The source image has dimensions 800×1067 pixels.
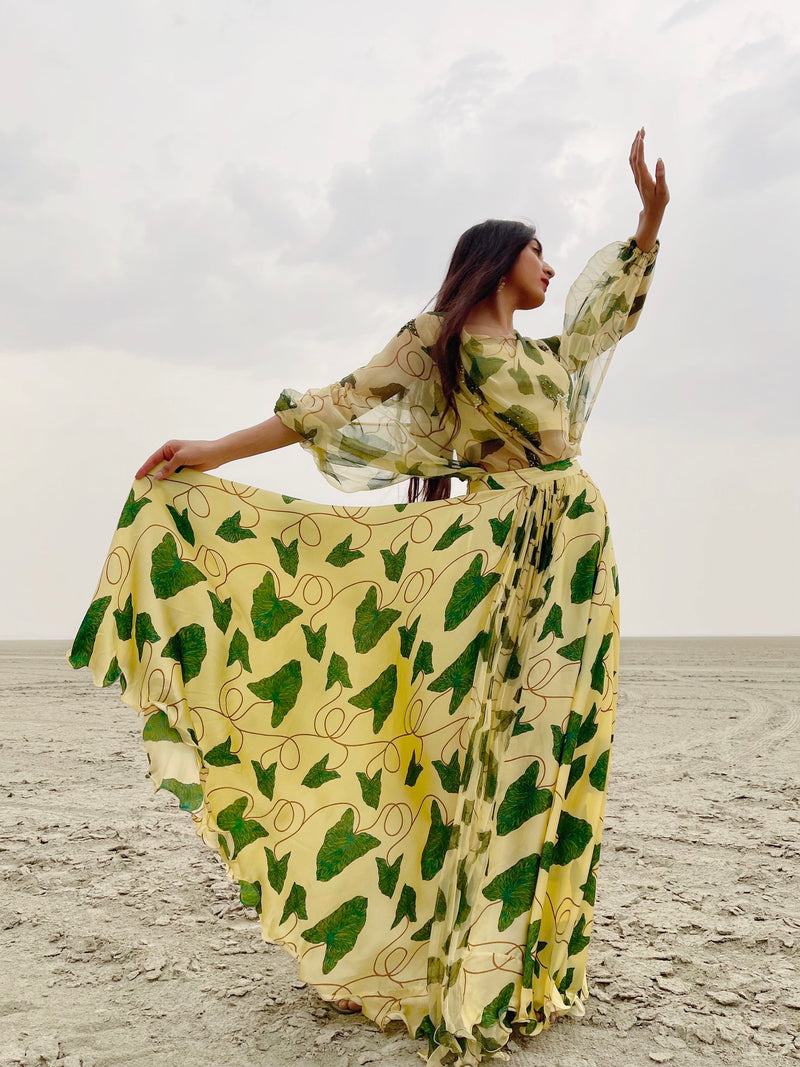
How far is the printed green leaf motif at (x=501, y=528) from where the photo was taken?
7.50 feet

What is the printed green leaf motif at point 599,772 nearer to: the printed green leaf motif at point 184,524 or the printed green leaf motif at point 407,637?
the printed green leaf motif at point 407,637

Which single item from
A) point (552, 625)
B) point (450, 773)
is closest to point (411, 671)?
point (450, 773)

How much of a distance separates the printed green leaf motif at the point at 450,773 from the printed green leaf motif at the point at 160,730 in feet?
2.16

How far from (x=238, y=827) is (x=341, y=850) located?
27 centimetres

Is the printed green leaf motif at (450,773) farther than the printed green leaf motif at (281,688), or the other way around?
the printed green leaf motif at (281,688)

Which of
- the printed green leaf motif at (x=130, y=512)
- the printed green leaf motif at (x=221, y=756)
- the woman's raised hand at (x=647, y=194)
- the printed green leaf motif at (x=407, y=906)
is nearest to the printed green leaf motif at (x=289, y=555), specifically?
the printed green leaf motif at (x=130, y=512)

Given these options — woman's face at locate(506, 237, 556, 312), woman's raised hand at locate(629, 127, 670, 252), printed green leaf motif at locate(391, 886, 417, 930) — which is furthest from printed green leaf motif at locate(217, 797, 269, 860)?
woman's raised hand at locate(629, 127, 670, 252)

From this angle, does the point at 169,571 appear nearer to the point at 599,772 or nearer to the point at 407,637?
the point at 407,637

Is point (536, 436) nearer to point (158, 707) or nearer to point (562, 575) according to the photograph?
point (562, 575)

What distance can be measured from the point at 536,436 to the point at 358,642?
71 centimetres

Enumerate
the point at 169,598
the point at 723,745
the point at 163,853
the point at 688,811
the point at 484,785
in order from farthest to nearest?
the point at 723,745, the point at 688,811, the point at 163,853, the point at 169,598, the point at 484,785

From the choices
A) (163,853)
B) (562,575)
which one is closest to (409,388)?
(562,575)

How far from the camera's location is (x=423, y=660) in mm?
2277

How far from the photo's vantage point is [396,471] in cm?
255
